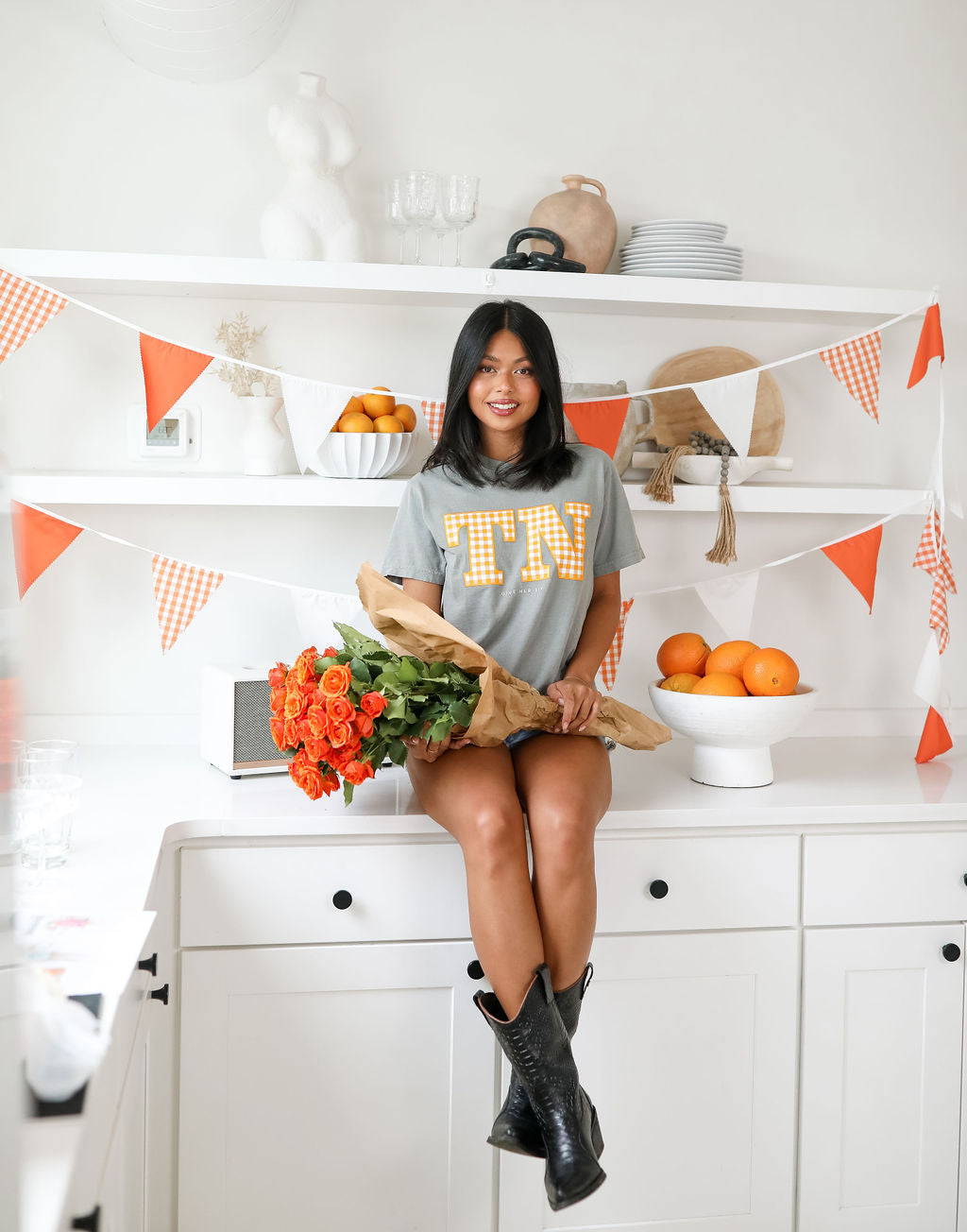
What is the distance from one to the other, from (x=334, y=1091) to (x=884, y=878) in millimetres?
994

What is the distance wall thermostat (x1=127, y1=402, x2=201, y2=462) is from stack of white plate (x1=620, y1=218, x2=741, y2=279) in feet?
3.14

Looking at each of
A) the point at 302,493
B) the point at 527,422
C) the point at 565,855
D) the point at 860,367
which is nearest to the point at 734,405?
the point at 860,367

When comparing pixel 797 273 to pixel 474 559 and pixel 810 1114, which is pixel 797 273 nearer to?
pixel 474 559

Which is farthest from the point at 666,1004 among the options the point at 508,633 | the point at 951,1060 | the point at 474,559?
the point at 474,559

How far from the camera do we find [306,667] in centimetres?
171

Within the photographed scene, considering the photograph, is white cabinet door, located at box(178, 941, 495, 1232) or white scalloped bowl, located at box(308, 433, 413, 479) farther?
white scalloped bowl, located at box(308, 433, 413, 479)

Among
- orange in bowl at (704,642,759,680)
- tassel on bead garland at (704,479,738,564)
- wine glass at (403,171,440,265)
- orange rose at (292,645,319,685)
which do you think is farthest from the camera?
tassel on bead garland at (704,479,738,564)

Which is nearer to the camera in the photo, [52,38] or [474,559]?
[474,559]

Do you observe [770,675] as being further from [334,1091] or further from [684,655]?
[334,1091]

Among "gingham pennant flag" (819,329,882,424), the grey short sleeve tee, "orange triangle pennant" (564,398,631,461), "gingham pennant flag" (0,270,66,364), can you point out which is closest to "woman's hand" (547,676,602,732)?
the grey short sleeve tee

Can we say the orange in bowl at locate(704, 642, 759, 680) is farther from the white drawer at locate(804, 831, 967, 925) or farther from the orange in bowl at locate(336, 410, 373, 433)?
the orange in bowl at locate(336, 410, 373, 433)

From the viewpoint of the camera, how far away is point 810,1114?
6.23 feet

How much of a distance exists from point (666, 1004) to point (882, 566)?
3.84 ft

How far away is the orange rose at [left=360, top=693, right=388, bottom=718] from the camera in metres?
1.64
